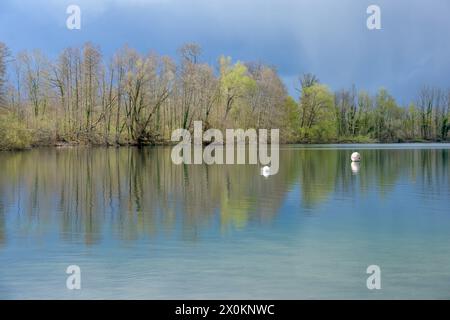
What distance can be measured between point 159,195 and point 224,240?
25.3 ft

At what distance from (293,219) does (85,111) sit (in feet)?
186

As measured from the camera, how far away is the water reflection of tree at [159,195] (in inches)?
488

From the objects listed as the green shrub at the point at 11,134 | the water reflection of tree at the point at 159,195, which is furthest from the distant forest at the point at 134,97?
the water reflection of tree at the point at 159,195

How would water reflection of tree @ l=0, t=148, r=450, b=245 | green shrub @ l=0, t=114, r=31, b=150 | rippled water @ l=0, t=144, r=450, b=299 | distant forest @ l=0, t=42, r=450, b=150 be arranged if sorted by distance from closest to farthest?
rippled water @ l=0, t=144, r=450, b=299 → water reflection of tree @ l=0, t=148, r=450, b=245 → green shrub @ l=0, t=114, r=31, b=150 → distant forest @ l=0, t=42, r=450, b=150

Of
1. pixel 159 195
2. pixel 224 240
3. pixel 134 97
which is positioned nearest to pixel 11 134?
pixel 134 97

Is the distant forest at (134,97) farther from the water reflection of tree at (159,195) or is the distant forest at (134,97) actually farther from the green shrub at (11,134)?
the water reflection of tree at (159,195)

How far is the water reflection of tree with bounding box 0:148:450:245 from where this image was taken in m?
12.4

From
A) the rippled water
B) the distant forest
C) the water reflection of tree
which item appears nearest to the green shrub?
the distant forest

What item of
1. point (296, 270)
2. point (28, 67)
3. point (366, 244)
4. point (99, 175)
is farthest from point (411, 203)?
point (28, 67)

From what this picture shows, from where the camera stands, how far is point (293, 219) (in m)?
13.2

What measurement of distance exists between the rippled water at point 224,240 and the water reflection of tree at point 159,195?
6 centimetres

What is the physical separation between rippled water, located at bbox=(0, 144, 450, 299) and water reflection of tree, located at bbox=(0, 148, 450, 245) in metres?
0.06

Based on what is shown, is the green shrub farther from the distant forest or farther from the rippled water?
the rippled water
